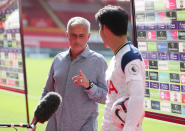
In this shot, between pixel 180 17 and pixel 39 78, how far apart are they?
9501mm

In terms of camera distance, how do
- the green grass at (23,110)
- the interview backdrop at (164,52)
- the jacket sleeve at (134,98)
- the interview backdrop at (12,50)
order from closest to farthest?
the jacket sleeve at (134,98) < the interview backdrop at (164,52) < the green grass at (23,110) < the interview backdrop at (12,50)

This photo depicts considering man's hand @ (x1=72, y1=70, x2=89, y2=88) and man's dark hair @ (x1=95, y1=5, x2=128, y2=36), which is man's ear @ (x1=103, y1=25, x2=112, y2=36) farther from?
man's hand @ (x1=72, y1=70, x2=89, y2=88)

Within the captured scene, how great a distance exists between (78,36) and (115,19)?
0.81 metres

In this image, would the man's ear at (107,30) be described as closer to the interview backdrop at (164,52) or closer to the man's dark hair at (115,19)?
the man's dark hair at (115,19)

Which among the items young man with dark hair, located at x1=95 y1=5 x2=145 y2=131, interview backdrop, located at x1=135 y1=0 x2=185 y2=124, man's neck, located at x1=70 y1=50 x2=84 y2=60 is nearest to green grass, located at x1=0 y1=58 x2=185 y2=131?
interview backdrop, located at x1=135 y1=0 x2=185 y2=124

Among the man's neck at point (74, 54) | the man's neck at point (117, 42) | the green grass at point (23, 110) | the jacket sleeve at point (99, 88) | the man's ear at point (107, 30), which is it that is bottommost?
the green grass at point (23, 110)

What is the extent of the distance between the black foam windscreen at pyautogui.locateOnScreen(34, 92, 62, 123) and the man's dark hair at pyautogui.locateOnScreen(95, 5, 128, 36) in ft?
1.52

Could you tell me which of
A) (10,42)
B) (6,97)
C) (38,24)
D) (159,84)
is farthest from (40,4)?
(159,84)

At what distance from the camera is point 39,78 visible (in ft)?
38.6

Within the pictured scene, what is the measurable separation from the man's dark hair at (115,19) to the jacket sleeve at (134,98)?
Result: 225 millimetres

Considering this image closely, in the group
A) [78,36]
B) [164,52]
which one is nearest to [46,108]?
[78,36]

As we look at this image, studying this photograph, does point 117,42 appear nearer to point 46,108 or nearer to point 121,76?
point 121,76

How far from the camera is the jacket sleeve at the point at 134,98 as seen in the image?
157cm

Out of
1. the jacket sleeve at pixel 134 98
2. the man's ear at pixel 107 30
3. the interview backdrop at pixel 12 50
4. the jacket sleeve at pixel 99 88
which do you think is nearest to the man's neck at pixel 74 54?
the jacket sleeve at pixel 99 88
